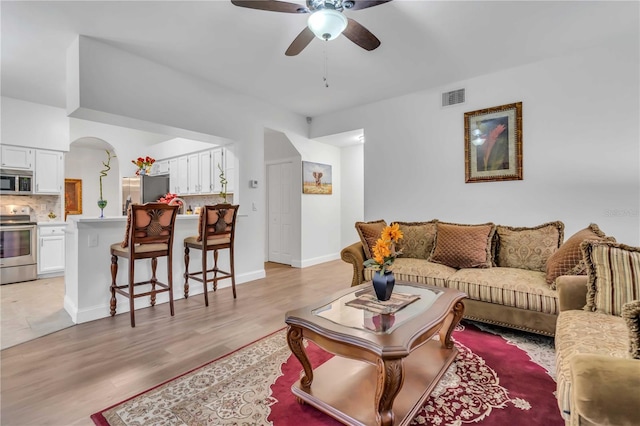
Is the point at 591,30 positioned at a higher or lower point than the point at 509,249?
higher

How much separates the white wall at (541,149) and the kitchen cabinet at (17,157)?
5.62 meters

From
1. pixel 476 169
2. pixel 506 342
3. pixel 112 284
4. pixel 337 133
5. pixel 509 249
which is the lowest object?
pixel 506 342

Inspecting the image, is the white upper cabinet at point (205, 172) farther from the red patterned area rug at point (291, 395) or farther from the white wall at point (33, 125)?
the red patterned area rug at point (291, 395)

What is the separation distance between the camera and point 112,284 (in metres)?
3.07

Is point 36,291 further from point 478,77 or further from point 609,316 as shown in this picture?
point 478,77

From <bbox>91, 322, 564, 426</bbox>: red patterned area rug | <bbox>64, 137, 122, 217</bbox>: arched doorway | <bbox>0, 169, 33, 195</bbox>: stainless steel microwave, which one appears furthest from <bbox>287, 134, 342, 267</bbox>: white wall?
<bbox>64, 137, 122, 217</bbox>: arched doorway

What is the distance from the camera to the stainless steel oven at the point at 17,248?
4.44 meters

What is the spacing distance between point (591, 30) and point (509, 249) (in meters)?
2.26

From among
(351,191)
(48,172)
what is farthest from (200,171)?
(351,191)

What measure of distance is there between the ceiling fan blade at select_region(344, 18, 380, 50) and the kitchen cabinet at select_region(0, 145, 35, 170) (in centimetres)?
547

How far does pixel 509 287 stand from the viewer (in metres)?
2.54

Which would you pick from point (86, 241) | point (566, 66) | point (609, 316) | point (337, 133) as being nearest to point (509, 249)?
point (609, 316)

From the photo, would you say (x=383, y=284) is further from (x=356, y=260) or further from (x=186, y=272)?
(x=186, y=272)

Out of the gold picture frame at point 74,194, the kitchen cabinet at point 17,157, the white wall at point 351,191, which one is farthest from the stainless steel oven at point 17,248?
the white wall at point 351,191
